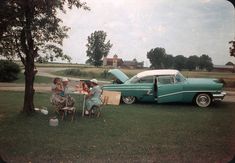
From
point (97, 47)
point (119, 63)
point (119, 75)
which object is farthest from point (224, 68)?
point (97, 47)

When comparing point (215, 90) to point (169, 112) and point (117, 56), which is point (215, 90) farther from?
point (117, 56)

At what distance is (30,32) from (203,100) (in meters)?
3.03

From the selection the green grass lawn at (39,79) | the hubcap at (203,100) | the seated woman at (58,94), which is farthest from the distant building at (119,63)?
the hubcap at (203,100)

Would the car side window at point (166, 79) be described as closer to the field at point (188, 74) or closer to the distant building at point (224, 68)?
the field at point (188, 74)

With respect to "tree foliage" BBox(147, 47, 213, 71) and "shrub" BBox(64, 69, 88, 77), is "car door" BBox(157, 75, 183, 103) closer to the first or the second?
"tree foliage" BBox(147, 47, 213, 71)

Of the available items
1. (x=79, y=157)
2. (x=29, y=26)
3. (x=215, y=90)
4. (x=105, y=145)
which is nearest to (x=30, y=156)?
(x=79, y=157)

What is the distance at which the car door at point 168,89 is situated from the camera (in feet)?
20.2

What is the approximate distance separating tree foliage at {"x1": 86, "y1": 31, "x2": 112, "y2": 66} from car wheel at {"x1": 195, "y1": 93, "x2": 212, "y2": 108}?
165cm

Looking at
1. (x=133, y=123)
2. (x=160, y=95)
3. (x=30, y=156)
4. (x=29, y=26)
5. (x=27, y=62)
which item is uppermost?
(x=29, y=26)

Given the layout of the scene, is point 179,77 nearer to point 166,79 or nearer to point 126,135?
point 166,79

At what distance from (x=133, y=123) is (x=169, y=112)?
1.98ft

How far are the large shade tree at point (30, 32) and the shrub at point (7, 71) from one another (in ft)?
0.42

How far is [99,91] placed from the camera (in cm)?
668

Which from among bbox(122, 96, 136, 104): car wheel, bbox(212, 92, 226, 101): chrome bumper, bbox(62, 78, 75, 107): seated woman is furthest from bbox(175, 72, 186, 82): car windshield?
bbox(62, 78, 75, 107): seated woman
